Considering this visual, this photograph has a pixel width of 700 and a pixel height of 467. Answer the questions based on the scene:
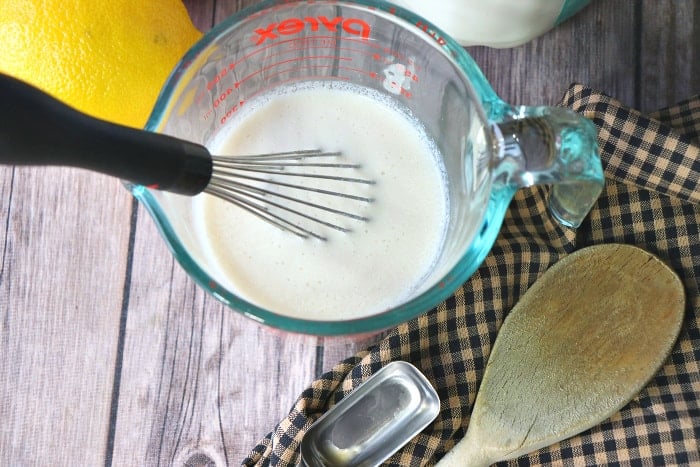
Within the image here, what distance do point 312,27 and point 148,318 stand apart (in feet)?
1.04

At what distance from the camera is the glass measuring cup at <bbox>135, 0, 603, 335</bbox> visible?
436 mm

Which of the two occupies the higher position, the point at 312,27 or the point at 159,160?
the point at 312,27

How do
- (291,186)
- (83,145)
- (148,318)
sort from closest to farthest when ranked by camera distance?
(83,145) → (291,186) → (148,318)

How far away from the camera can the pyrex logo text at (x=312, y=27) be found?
0.52 meters

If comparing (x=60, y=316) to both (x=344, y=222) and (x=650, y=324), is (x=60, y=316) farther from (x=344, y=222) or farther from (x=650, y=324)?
(x=650, y=324)

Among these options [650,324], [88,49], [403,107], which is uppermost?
[88,49]

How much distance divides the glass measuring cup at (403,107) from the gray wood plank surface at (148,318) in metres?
0.18

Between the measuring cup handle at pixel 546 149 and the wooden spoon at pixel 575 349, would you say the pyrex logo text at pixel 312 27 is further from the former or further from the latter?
the wooden spoon at pixel 575 349

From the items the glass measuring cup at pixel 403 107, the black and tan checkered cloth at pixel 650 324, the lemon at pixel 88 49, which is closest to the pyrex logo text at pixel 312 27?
the glass measuring cup at pixel 403 107

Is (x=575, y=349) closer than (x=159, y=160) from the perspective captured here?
No

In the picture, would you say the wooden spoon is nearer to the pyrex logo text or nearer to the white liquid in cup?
the white liquid in cup

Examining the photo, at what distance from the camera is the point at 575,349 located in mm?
605

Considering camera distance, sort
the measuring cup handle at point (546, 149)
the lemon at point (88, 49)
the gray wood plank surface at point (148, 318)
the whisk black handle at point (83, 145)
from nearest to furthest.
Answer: the whisk black handle at point (83, 145)
the measuring cup handle at point (546, 149)
the lemon at point (88, 49)
the gray wood plank surface at point (148, 318)

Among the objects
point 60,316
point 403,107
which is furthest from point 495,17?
point 60,316
